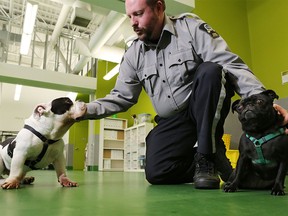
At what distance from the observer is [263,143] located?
1.12 meters

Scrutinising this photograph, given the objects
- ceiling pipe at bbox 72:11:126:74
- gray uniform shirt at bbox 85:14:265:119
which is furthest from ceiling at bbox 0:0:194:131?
gray uniform shirt at bbox 85:14:265:119

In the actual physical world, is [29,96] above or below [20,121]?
above

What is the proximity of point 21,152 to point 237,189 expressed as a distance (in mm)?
1085

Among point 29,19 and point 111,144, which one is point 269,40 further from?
point 111,144

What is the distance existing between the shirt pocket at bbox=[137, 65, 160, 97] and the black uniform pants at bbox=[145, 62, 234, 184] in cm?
20

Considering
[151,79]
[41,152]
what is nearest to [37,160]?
[41,152]

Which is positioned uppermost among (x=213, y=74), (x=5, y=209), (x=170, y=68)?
(x=170, y=68)

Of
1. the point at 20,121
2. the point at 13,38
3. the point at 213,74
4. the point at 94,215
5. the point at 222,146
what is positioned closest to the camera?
the point at 94,215

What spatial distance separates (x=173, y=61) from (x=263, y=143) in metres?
0.75

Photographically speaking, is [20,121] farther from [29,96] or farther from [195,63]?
[195,63]

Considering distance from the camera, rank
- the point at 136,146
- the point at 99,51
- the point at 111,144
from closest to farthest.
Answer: the point at 99,51, the point at 136,146, the point at 111,144

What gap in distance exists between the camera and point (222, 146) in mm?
1580

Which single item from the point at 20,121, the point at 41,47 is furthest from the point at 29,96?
the point at 41,47

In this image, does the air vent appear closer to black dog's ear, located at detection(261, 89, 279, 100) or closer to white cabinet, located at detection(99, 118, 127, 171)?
white cabinet, located at detection(99, 118, 127, 171)
